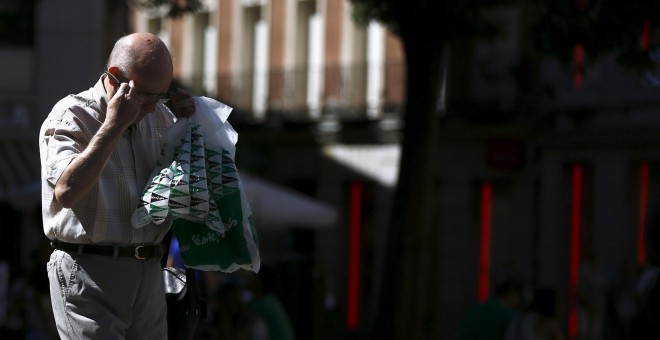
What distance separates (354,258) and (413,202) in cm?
1520

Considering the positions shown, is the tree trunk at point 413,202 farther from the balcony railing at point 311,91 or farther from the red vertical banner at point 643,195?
the balcony railing at point 311,91

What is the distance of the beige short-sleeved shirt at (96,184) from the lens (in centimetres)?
491

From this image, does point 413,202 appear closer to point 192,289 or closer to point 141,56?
point 192,289

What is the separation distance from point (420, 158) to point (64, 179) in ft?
51.4

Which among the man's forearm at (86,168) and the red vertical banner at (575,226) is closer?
the man's forearm at (86,168)

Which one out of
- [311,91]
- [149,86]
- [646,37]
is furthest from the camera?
[311,91]

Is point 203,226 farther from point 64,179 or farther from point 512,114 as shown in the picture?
point 512,114

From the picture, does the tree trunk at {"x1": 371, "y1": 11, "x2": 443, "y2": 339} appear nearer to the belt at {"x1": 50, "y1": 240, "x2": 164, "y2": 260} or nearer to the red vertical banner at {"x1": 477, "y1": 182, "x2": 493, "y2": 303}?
the red vertical banner at {"x1": 477, "y1": 182, "x2": 493, "y2": 303}

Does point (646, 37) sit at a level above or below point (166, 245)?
above

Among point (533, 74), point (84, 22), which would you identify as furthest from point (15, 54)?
point (533, 74)

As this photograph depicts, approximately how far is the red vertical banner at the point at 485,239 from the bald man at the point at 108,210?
26872mm

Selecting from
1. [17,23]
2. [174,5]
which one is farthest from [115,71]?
[17,23]

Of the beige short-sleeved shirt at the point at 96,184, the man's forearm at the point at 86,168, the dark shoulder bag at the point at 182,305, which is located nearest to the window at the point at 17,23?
the dark shoulder bag at the point at 182,305

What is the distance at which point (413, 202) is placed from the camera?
65.9 ft
